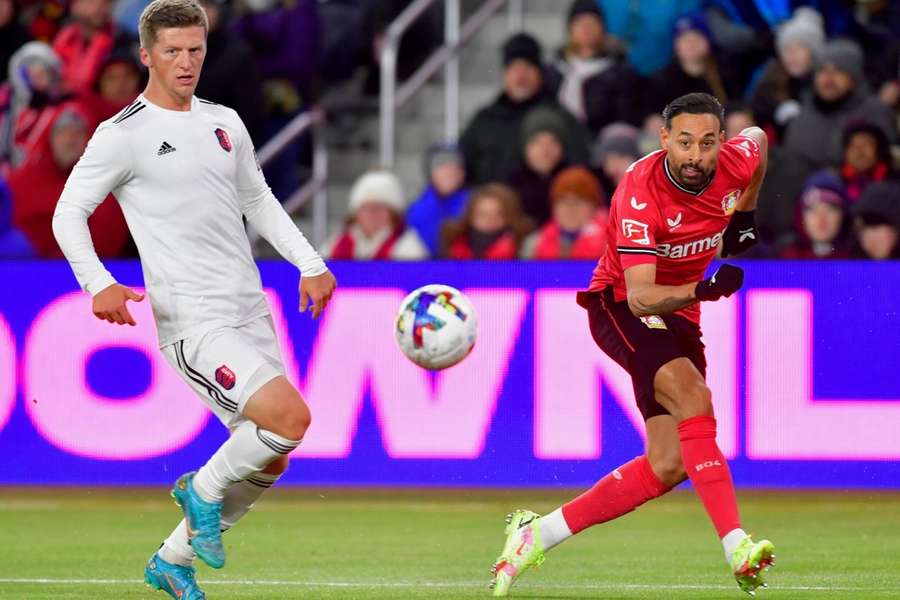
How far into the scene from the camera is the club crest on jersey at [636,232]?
26.2 ft

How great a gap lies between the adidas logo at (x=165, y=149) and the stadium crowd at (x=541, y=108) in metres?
5.54

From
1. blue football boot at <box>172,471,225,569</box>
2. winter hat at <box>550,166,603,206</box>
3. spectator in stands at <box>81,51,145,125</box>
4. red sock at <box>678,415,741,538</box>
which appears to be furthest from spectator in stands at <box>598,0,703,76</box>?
blue football boot at <box>172,471,225,569</box>

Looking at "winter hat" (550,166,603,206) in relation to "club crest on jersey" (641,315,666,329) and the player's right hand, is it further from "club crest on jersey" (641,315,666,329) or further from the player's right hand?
the player's right hand

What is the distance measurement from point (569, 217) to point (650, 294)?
205 inches

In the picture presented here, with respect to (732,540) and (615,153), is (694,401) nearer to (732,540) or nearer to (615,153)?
(732,540)

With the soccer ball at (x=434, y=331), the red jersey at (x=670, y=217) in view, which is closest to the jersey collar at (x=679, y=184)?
the red jersey at (x=670, y=217)

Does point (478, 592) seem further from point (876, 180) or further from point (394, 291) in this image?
point (876, 180)

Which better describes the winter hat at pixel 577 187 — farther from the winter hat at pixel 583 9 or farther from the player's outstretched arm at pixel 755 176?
the player's outstretched arm at pixel 755 176

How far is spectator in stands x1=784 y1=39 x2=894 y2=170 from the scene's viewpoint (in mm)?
13875

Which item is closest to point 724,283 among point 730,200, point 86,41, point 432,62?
point 730,200

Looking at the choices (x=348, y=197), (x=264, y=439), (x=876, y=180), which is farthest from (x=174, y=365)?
(x=348, y=197)

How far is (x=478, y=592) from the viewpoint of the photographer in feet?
27.4

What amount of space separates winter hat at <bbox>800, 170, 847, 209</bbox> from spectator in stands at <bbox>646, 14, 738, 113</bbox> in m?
1.70

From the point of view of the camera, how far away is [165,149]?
7.52 m
